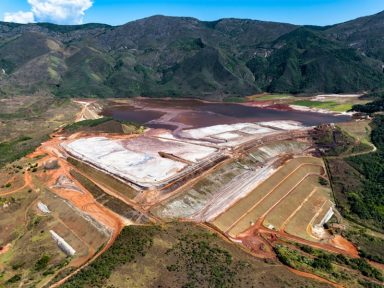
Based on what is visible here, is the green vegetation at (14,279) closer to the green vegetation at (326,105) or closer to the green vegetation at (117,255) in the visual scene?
the green vegetation at (117,255)

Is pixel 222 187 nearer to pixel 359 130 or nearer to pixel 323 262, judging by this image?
pixel 323 262

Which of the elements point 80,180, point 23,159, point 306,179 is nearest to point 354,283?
point 306,179

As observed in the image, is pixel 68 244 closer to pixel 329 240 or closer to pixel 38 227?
pixel 38 227

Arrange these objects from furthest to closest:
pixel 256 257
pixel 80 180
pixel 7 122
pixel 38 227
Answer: pixel 7 122 < pixel 80 180 < pixel 38 227 < pixel 256 257

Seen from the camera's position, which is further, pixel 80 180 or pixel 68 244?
pixel 80 180

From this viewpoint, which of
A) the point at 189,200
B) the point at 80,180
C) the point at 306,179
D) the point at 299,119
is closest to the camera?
the point at 189,200

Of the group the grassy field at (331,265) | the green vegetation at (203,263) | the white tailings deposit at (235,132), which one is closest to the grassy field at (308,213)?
the grassy field at (331,265)
